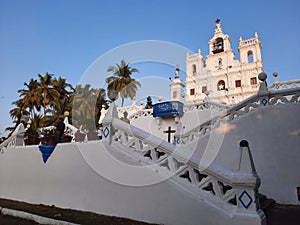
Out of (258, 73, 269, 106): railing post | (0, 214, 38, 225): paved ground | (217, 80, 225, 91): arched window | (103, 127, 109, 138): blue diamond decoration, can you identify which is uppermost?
(217, 80, 225, 91): arched window

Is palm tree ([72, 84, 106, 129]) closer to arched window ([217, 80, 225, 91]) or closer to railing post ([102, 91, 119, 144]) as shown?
arched window ([217, 80, 225, 91])

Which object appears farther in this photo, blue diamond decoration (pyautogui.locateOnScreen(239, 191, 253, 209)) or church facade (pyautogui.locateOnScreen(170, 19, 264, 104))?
church facade (pyautogui.locateOnScreen(170, 19, 264, 104))

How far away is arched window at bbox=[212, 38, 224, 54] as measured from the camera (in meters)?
42.4

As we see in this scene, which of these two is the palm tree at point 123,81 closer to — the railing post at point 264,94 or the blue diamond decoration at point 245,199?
the railing post at point 264,94

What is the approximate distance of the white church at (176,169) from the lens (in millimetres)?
3908

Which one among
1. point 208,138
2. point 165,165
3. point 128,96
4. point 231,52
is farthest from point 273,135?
point 231,52

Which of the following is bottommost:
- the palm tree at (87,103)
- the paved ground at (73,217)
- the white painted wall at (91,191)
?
the paved ground at (73,217)

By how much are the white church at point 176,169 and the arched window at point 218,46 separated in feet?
116

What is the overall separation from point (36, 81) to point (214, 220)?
38.8 m

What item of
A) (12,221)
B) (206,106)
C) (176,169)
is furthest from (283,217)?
(206,106)

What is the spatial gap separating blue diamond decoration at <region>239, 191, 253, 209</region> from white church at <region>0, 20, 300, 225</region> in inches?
0.6

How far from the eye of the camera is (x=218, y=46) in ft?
141

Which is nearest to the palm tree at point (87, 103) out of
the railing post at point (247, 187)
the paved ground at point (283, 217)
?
the paved ground at point (283, 217)

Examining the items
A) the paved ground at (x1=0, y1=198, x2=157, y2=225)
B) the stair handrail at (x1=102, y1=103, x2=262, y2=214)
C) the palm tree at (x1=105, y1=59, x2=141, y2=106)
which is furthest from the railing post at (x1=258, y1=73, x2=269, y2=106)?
the palm tree at (x1=105, y1=59, x2=141, y2=106)
